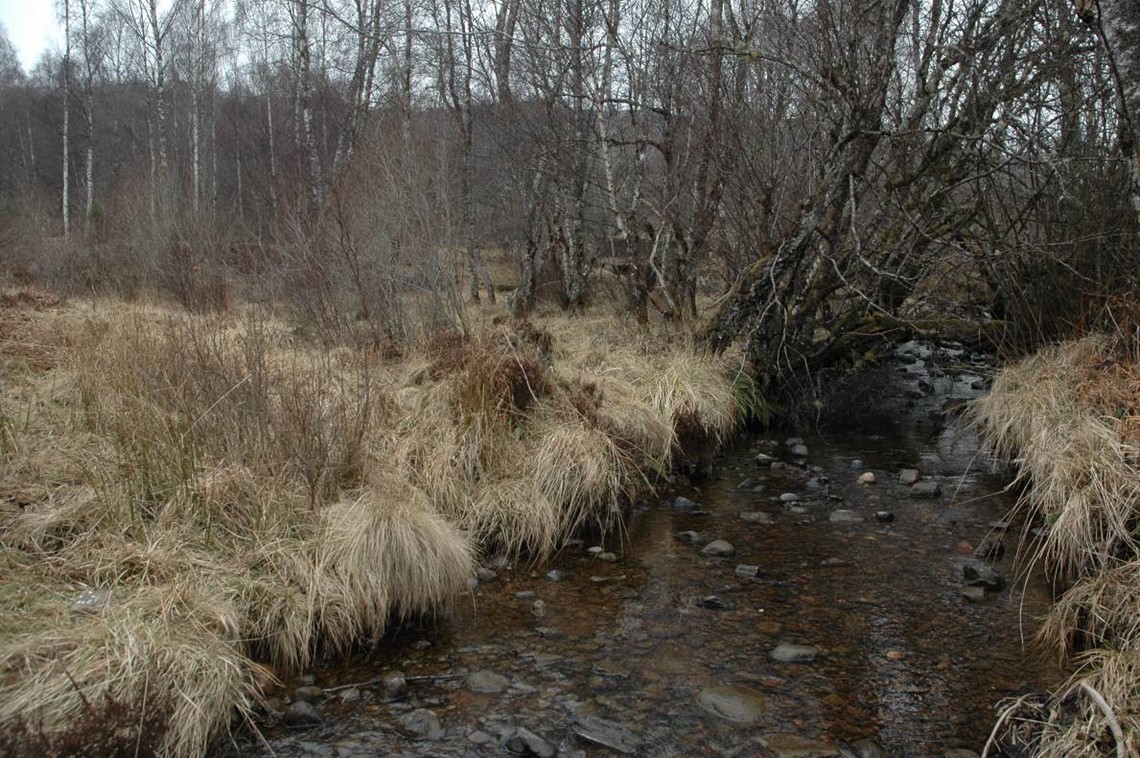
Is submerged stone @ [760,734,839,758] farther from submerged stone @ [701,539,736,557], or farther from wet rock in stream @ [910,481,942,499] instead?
wet rock in stream @ [910,481,942,499]

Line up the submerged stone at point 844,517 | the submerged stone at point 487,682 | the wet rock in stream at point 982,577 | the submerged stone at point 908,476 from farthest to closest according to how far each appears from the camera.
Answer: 1. the submerged stone at point 908,476
2. the submerged stone at point 844,517
3. the wet rock in stream at point 982,577
4. the submerged stone at point 487,682

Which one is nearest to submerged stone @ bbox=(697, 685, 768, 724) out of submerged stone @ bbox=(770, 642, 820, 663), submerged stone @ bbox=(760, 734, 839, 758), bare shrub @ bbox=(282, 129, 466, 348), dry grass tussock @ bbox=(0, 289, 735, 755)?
submerged stone @ bbox=(760, 734, 839, 758)

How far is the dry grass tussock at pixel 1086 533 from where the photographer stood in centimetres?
295

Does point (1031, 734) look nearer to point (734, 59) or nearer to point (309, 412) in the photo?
point (309, 412)

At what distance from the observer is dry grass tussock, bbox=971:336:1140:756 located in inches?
116

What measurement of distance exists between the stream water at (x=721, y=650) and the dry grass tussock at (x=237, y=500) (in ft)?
1.05

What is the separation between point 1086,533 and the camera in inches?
162

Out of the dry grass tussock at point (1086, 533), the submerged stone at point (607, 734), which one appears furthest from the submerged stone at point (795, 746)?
the dry grass tussock at point (1086, 533)

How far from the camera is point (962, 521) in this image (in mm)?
5609

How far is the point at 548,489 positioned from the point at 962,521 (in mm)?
2933

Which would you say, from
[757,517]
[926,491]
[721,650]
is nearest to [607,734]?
[721,650]

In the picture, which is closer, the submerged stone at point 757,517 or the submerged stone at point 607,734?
the submerged stone at point 607,734

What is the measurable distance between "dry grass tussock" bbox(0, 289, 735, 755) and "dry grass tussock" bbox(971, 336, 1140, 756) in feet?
8.86

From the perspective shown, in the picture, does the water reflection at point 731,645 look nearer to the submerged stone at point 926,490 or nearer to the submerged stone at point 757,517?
the submerged stone at point 757,517
